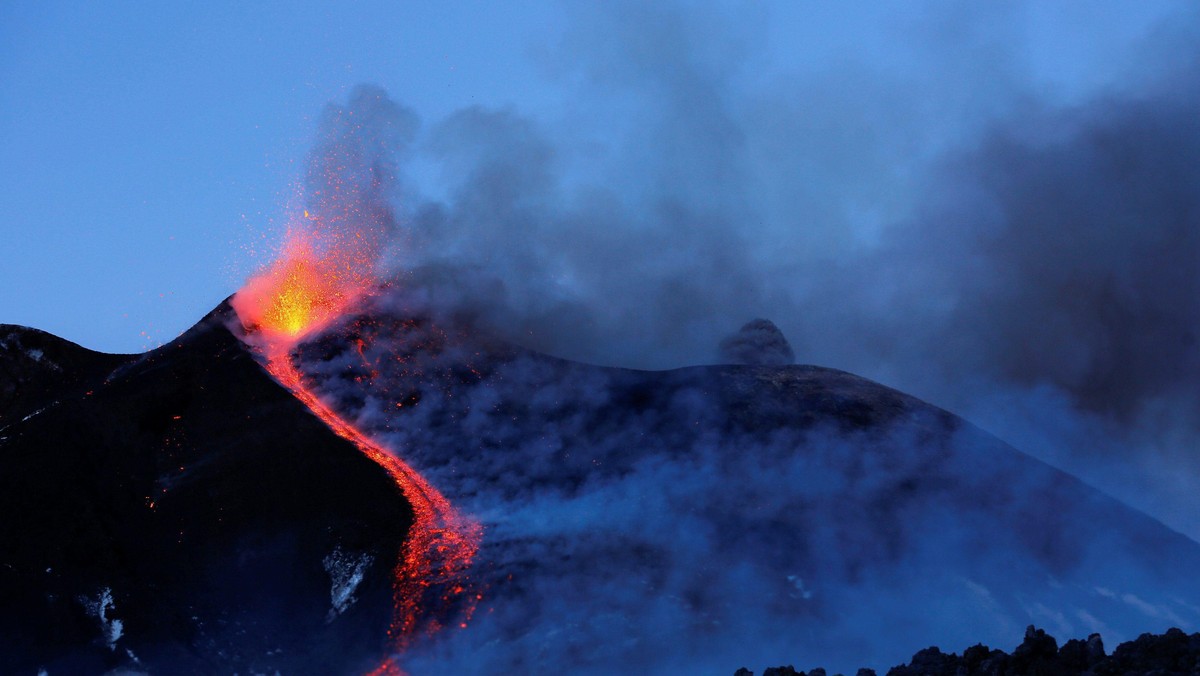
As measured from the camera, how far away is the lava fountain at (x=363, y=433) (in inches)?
695

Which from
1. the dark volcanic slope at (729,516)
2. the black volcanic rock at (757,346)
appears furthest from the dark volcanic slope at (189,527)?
the black volcanic rock at (757,346)

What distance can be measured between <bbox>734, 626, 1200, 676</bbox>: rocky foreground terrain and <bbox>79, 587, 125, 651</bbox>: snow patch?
30.1 feet

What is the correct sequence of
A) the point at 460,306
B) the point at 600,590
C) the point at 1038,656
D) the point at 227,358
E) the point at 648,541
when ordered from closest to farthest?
the point at 1038,656
the point at 600,590
the point at 648,541
the point at 227,358
the point at 460,306

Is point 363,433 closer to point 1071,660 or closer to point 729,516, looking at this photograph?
point 729,516

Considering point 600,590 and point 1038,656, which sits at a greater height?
point 600,590

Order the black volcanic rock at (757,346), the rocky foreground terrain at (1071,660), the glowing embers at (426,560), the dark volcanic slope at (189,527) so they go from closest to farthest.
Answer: the rocky foreground terrain at (1071,660), the dark volcanic slope at (189,527), the glowing embers at (426,560), the black volcanic rock at (757,346)

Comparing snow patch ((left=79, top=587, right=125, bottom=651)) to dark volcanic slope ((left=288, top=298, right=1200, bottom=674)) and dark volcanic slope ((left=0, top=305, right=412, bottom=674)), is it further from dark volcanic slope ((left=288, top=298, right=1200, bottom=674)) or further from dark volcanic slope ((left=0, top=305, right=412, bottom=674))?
dark volcanic slope ((left=288, top=298, right=1200, bottom=674))

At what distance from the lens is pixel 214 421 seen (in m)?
22.2

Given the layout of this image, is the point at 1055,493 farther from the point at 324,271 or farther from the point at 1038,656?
the point at 324,271

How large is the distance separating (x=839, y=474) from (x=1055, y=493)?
146 inches

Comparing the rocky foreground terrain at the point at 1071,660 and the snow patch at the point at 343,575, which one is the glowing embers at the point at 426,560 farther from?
the rocky foreground terrain at the point at 1071,660

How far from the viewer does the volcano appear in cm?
1720

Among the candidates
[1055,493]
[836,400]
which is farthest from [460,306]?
[1055,493]

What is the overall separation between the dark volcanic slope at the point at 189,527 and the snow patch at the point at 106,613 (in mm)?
20
